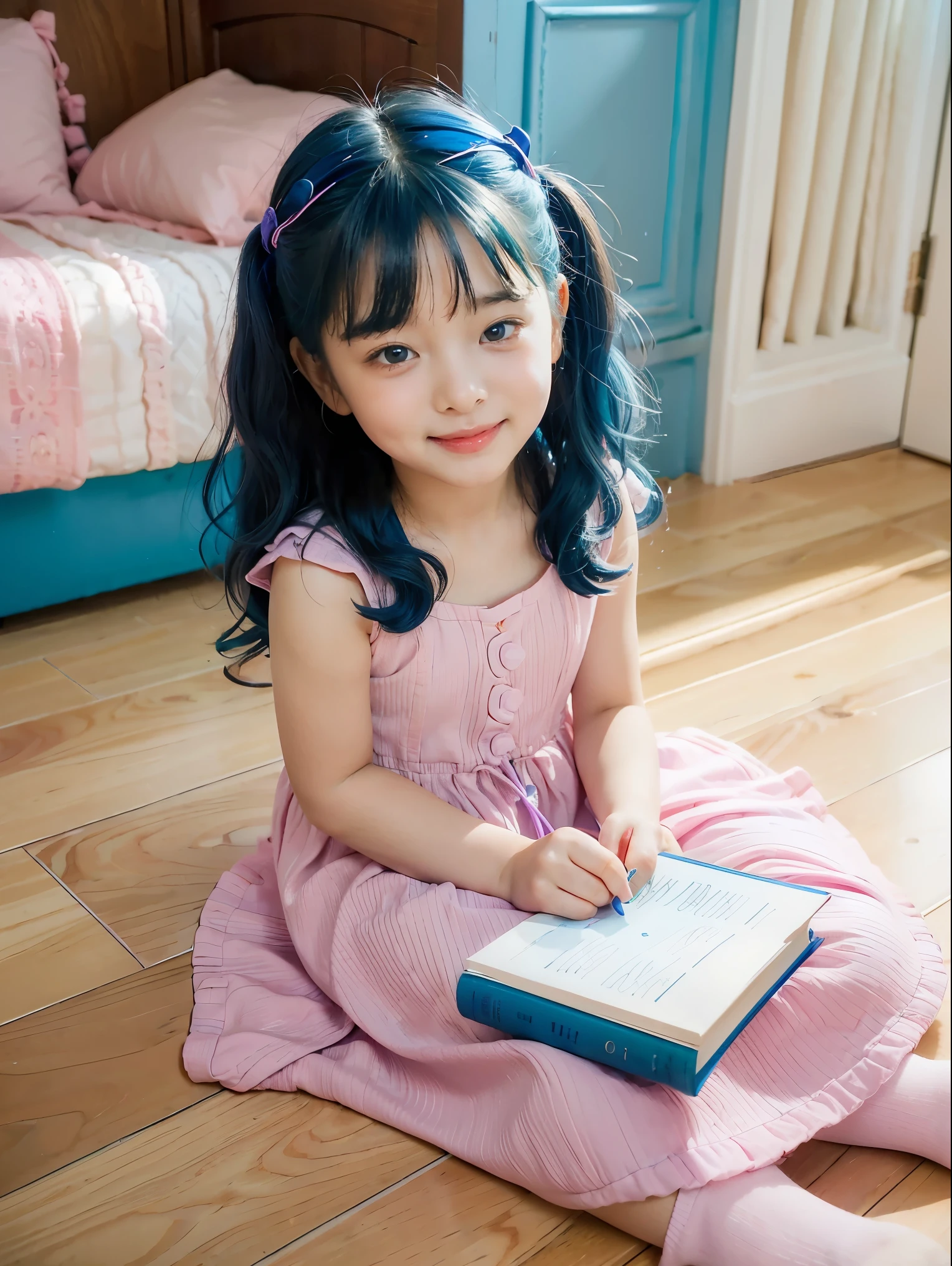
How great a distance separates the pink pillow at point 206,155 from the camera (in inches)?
68.2

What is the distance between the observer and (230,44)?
6.94ft

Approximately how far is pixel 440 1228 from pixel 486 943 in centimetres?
17

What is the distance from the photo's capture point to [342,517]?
0.89 m

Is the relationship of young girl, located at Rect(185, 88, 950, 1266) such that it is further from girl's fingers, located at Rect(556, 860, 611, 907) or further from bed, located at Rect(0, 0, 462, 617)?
bed, located at Rect(0, 0, 462, 617)

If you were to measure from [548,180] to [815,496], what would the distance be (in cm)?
127

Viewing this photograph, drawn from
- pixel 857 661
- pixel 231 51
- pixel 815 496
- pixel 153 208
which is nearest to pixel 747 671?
pixel 857 661

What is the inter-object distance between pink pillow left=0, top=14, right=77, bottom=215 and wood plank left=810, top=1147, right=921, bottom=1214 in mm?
1699

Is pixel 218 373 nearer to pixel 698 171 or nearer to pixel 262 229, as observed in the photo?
pixel 262 229

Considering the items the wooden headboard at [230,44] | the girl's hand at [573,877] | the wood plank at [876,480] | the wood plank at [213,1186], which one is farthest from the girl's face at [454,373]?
the wood plank at [876,480]

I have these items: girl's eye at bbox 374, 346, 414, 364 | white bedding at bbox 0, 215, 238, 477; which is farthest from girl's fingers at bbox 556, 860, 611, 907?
white bedding at bbox 0, 215, 238, 477

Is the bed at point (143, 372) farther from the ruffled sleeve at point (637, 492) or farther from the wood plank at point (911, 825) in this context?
the wood plank at point (911, 825)

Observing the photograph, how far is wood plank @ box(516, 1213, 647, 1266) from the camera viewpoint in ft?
2.44

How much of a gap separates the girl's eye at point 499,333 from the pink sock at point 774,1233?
1.73 feet

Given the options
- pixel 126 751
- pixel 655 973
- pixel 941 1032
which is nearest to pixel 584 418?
pixel 655 973
